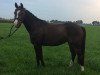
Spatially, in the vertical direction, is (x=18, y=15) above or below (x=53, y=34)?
above

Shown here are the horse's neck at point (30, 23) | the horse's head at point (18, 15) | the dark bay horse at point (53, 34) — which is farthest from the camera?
the horse's neck at point (30, 23)

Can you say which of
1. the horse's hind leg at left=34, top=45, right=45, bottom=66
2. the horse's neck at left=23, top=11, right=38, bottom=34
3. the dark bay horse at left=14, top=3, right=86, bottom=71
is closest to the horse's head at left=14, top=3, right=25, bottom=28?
the dark bay horse at left=14, top=3, right=86, bottom=71

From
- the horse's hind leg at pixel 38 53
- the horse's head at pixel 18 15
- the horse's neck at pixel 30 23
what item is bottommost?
the horse's hind leg at pixel 38 53

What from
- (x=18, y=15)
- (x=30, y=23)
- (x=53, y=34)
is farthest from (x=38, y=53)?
(x=18, y=15)

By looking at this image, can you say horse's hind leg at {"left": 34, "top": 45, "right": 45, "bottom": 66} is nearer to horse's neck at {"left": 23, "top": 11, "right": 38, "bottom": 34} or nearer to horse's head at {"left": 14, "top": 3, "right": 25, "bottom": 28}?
horse's neck at {"left": 23, "top": 11, "right": 38, "bottom": 34}

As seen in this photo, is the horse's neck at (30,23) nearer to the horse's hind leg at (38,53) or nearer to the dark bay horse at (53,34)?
the dark bay horse at (53,34)

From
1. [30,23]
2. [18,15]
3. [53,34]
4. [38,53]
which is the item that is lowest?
[38,53]

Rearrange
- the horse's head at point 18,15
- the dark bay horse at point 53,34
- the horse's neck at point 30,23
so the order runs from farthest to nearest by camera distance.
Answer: the horse's neck at point 30,23 < the dark bay horse at point 53,34 < the horse's head at point 18,15

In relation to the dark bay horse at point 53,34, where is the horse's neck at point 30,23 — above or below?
above

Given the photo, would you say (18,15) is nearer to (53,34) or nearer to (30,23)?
(30,23)

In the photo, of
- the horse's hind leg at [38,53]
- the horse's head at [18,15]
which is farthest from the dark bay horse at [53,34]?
the horse's head at [18,15]

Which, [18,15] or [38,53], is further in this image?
[38,53]

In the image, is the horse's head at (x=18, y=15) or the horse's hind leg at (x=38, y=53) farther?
the horse's hind leg at (x=38, y=53)

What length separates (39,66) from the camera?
10914 mm
